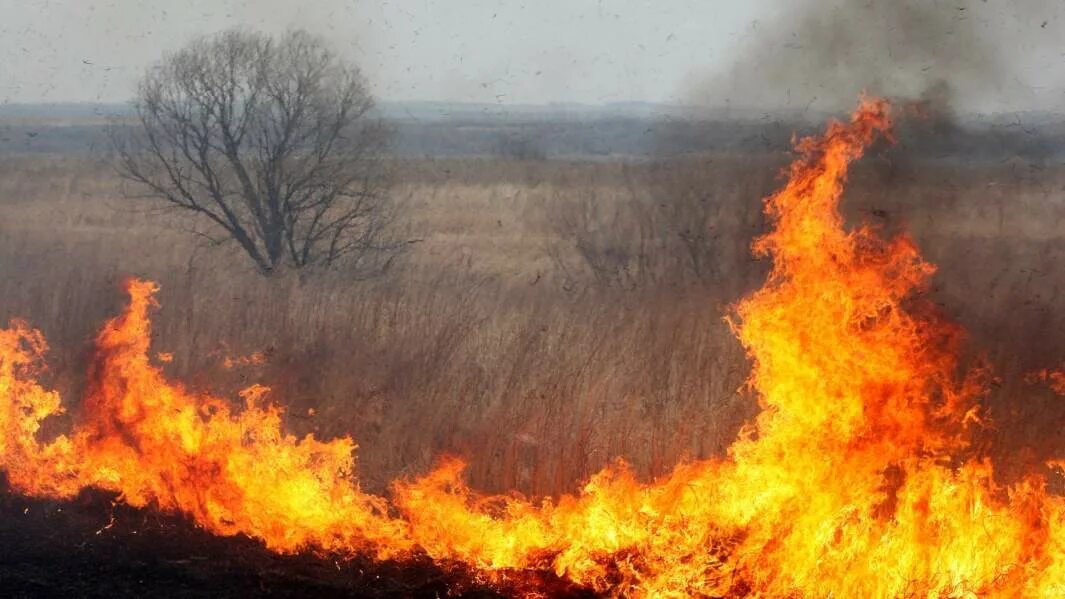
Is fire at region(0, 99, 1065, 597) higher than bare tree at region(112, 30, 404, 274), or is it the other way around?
bare tree at region(112, 30, 404, 274)

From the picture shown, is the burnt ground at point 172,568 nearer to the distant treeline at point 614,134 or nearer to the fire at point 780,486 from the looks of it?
the fire at point 780,486

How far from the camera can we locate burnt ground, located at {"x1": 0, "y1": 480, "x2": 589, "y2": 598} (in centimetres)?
745

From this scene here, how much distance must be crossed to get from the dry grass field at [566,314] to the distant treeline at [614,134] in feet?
0.91

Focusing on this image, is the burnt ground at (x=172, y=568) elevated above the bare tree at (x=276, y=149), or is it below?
below

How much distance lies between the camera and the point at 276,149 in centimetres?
1379

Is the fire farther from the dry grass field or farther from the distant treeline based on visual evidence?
the distant treeline

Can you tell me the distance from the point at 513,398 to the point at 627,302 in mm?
2077

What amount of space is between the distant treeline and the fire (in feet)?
8.61

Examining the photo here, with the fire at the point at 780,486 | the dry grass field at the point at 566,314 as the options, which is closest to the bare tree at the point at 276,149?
the dry grass field at the point at 566,314

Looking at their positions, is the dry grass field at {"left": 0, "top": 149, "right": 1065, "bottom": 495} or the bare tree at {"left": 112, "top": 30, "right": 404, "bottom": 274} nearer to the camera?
the dry grass field at {"left": 0, "top": 149, "right": 1065, "bottom": 495}

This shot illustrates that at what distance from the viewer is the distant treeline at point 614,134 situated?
1162cm

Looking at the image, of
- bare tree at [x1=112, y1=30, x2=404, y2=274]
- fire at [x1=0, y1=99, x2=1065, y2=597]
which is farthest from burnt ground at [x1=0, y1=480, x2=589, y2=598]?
bare tree at [x1=112, y1=30, x2=404, y2=274]

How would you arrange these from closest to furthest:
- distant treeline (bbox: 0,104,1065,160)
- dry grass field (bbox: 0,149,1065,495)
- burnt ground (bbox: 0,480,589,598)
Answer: burnt ground (bbox: 0,480,589,598) < dry grass field (bbox: 0,149,1065,495) < distant treeline (bbox: 0,104,1065,160)

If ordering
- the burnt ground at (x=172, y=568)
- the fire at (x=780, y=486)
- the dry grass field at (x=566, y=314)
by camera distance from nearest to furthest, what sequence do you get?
the fire at (x=780, y=486)
the burnt ground at (x=172, y=568)
the dry grass field at (x=566, y=314)
